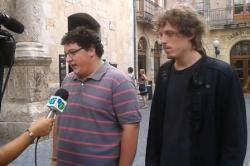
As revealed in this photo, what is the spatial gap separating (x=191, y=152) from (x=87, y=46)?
3.47 feet

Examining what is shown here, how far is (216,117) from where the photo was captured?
2.55 metres

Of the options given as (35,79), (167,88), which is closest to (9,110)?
(35,79)

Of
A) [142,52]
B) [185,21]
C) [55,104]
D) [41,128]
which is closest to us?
[41,128]

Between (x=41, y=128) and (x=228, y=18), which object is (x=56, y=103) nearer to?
(x=41, y=128)

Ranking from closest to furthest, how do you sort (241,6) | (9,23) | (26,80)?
(9,23)
(26,80)
(241,6)

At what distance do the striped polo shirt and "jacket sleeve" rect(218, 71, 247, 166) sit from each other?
0.70m

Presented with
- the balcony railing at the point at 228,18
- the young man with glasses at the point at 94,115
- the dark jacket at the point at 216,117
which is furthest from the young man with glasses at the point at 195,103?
the balcony railing at the point at 228,18

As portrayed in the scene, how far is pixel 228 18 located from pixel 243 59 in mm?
2735

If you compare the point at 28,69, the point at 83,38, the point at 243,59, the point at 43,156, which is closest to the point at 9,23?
Result: the point at 83,38

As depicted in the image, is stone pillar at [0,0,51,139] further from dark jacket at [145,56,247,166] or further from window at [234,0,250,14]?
window at [234,0,250,14]

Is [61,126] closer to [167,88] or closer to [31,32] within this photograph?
[167,88]

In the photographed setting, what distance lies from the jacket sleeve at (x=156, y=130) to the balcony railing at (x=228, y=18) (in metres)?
24.0

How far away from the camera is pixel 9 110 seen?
8.35 metres

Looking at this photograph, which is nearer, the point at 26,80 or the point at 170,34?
the point at 170,34
